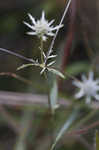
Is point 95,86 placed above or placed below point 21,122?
below

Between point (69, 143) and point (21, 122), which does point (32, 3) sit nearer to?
point (21, 122)

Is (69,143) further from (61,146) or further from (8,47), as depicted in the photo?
(8,47)

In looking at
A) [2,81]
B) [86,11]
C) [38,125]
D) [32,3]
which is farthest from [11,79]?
[86,11]

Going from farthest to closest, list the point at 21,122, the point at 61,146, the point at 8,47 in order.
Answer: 1. the point at 8,47
2. the point at 21,122
3. the point at 61,146

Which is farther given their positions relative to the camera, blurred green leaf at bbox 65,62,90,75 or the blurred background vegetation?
blurred green leaf at bbox 65,62,90,75

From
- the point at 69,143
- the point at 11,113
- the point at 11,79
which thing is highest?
the point at 11,79

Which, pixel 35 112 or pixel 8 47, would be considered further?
pixel 8 47

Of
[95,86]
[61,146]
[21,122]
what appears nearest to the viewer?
[95,86]

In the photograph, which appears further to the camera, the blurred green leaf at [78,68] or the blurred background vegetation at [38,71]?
the blurred green leaf at [78,68]
